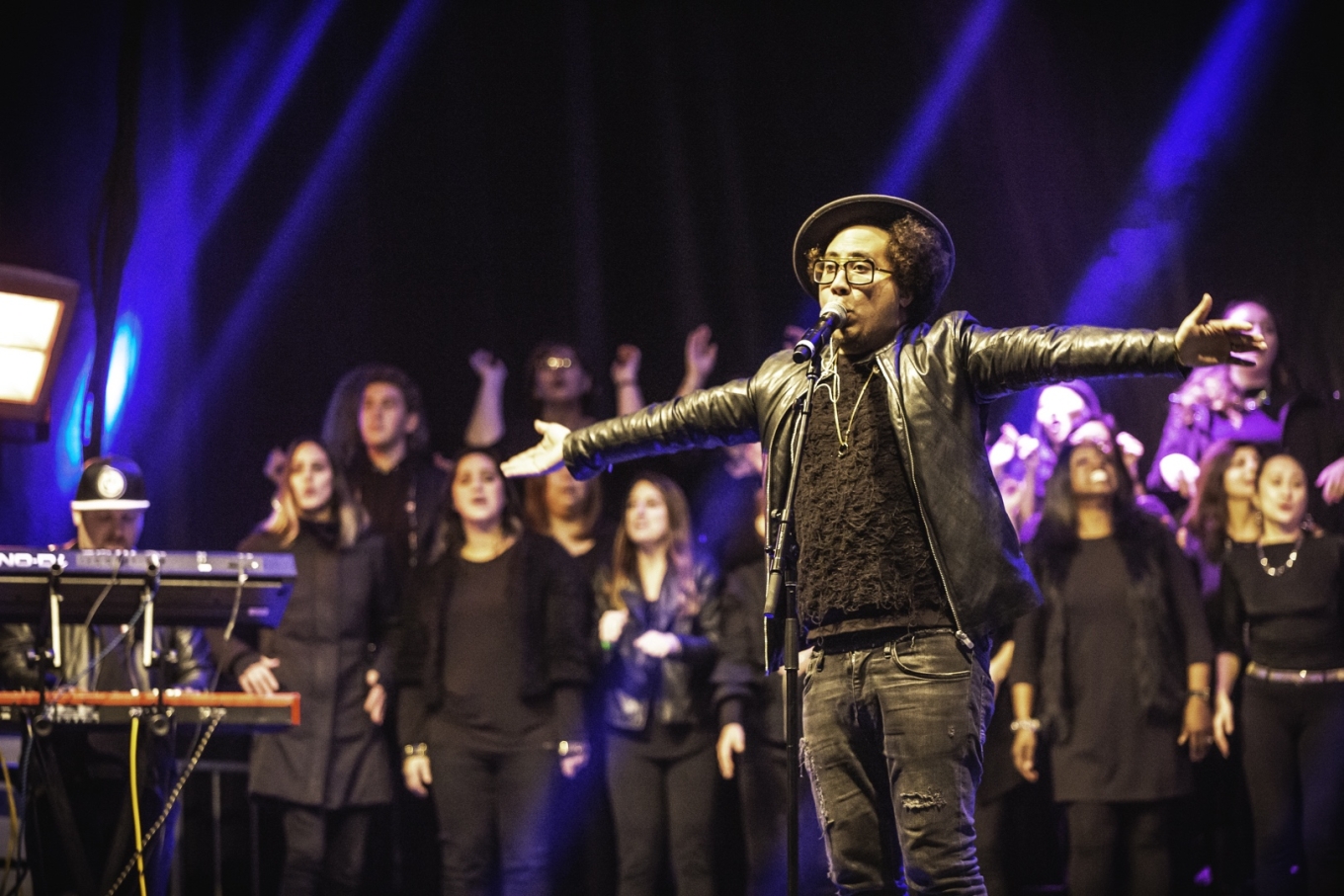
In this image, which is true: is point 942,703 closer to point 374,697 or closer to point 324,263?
point 374,697

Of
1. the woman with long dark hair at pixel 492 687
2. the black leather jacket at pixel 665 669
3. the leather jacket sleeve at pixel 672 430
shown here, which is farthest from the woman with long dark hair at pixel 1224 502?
the leather jacket sleeve at pixel 672 430

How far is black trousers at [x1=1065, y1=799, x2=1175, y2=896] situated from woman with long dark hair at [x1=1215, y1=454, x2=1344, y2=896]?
0.43 m

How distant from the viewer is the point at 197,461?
7.41 meters

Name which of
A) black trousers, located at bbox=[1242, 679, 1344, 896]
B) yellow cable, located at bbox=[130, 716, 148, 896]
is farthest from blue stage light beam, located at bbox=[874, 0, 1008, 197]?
yellow cable, located at bbox=[130, 716, 148, 896]

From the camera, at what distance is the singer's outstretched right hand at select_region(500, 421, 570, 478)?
12.0 feet

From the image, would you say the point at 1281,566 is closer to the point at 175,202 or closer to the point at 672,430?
the point at 672,430

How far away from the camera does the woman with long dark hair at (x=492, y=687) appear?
556 centimetres

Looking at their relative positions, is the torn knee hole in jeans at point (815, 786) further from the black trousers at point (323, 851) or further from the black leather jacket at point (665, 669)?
the black trousers at point (323, 851)

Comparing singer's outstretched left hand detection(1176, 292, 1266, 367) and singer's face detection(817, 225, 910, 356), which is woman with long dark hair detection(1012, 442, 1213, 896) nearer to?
singer's face detection(817, 225, 910, 356)

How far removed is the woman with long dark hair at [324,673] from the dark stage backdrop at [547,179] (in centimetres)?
148

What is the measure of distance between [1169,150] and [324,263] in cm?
480

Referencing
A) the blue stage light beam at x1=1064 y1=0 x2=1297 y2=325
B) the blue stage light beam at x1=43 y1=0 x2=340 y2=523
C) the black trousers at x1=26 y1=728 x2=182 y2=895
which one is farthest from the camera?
the blue stage light beam at x1=43 y1=0 x2=340 y2=523

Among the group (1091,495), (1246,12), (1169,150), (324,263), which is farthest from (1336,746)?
(324,263)

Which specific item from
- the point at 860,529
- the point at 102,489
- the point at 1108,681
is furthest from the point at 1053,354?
the point at 102,489
